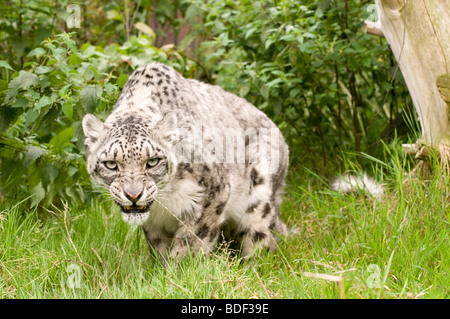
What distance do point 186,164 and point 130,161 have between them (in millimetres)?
576

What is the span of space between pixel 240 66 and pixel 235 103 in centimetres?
96

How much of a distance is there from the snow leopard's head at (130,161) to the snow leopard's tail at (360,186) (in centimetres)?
196

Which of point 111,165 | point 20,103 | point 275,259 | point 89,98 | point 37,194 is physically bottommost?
point 275,259

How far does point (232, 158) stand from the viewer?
5648 millimetres

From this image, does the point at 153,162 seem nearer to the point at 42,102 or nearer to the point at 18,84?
the point at 42,102

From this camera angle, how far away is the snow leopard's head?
4.49m

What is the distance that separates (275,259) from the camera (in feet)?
17.2

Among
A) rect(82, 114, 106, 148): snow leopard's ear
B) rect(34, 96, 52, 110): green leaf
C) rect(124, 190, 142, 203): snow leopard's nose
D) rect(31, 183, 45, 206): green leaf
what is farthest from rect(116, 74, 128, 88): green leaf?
rect(124, 190, 142, 203): snow leopard's nose

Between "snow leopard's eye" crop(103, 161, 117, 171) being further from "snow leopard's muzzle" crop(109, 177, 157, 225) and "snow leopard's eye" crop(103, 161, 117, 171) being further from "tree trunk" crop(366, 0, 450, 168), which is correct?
"tree trunk" crop(366, 0, 450, 168)

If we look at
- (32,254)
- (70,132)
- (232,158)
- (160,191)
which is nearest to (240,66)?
(232,158)

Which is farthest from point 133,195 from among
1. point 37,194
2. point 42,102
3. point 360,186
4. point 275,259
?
point 360,186

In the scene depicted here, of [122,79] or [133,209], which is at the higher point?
[122,79]

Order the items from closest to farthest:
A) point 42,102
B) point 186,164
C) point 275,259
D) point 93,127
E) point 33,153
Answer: point 93,127 < point 186,164 < point 42,102 < point 275,259 < point 33,153
